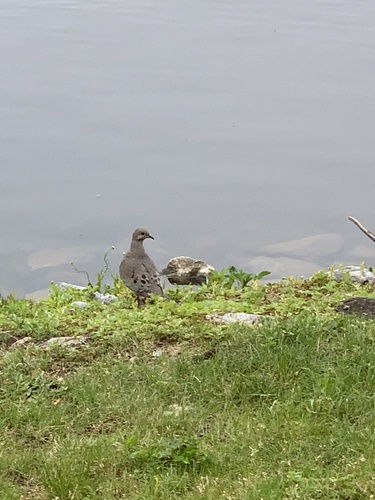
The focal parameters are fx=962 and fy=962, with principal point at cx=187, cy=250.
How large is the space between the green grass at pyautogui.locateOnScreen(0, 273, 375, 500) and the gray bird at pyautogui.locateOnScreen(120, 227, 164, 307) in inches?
33.3

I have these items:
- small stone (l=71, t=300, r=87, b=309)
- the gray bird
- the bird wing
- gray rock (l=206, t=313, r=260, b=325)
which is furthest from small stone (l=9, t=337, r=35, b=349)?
the bird wing

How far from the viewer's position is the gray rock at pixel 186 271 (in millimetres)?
9734

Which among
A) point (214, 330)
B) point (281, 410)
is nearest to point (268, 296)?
point (214, 330)

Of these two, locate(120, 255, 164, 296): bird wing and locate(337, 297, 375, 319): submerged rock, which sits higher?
locate(120, 255, 164, 296): bird wing

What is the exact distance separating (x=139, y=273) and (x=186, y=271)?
4.49ft

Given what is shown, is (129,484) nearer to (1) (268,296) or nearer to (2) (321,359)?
(2) (321,359)

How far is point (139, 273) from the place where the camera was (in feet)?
28.0

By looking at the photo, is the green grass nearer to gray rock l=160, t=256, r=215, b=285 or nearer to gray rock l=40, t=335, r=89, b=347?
gray rock l=40, t=335, r=89, b=347

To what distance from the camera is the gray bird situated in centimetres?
839

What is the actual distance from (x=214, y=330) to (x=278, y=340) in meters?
0.57

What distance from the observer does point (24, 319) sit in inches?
290

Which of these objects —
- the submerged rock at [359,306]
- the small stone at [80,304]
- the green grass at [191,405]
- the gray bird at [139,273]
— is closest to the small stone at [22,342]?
the green grass at [191,405]

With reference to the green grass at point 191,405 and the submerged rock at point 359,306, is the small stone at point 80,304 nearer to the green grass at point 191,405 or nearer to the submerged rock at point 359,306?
the green grass at point 191,405

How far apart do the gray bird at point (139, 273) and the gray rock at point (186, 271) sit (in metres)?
0.74
